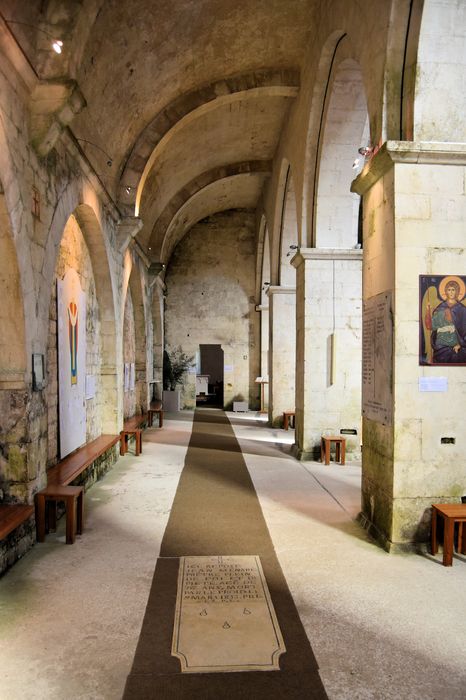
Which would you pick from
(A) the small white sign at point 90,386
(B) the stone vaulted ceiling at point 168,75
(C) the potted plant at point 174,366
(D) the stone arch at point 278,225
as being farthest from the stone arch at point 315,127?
(C) the potted plant at point 174,366

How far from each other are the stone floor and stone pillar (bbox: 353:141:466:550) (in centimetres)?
54

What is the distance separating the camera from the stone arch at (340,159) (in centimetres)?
716

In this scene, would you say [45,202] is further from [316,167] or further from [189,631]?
[316,167]

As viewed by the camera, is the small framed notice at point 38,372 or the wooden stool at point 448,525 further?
the small framed notice at point 38,372

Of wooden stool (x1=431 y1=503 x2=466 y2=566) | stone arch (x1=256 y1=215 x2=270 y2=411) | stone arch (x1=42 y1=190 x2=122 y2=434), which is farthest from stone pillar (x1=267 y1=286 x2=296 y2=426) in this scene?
wooden stool (x1=431 y1=503 x2=466 y2=566)

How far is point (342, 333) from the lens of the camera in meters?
8.30

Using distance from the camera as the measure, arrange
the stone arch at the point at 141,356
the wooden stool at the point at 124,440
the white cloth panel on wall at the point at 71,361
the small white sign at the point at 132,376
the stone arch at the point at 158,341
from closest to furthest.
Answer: the white cloth panel on wall at the point at 71,361 < the wooden stool at the point at 124,440 < the small white sign at the point at 132,376 < the stone arch at the point at 141,356 < the stone arch at the point at 158,341

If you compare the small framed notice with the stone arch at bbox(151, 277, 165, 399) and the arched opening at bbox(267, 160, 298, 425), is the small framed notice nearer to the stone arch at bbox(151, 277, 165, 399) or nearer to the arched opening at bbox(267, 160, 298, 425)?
the arched opening at bbox(267, 160, 298, 425)

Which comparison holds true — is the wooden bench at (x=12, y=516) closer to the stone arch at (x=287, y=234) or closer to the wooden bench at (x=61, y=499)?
the wooden bench at (x=61, y=499)

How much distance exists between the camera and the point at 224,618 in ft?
10.3

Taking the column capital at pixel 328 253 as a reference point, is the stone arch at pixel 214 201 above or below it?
above

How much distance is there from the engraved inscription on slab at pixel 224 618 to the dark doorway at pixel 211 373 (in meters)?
17.4

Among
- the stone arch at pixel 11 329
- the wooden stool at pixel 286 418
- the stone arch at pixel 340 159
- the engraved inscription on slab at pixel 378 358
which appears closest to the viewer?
the stone arch at pixel 11 329

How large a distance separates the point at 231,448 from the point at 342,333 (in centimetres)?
305
